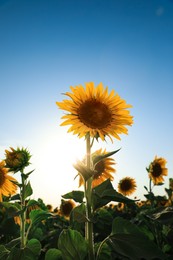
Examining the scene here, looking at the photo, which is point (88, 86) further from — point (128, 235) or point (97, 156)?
point (128, 235)

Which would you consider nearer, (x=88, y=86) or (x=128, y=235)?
(x=128, y=235)

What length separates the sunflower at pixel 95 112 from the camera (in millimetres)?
2689

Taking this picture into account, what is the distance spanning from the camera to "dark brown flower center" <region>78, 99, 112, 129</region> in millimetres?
2775

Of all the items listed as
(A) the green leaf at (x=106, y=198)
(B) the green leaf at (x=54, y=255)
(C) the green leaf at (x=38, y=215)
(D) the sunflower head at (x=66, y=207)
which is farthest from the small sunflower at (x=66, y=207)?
(A) the green leaf at (x=106, y=198)

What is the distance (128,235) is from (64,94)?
1.27 m

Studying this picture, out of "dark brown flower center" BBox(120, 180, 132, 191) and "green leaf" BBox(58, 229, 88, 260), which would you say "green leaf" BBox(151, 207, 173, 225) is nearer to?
"green leaf" BBox(58, 229, 88, 260)

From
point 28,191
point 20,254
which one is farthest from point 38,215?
point 20,254

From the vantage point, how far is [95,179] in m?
4.05

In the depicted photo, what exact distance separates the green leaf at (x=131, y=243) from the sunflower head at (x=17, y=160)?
135 cm

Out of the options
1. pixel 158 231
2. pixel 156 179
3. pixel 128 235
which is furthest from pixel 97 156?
pixel 156 179

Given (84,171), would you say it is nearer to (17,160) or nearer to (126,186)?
(17,160)

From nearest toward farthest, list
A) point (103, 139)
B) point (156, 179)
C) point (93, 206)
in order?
point (93, 206) < point (103, 139) < point (156, 179)

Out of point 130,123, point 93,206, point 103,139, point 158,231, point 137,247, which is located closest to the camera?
point 137,247

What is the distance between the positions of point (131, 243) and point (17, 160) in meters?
1.58
